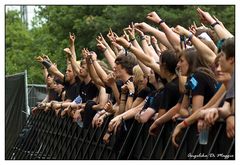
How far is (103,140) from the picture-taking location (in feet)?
36.4

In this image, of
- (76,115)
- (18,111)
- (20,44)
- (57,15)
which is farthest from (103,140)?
(20,44)

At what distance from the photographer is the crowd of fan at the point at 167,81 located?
7.60 metres

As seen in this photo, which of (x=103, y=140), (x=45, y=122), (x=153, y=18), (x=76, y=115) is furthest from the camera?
(x=45, y=122)

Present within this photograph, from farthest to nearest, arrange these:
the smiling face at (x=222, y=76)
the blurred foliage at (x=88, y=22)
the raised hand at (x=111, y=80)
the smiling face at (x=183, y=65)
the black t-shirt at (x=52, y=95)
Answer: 1. the blurred foliage at (x=88, y=22)
2. the black t-shirt at (x=52, y=95)
3. the raised hand at (x=111, y=80)
4. the smiling face at (x=183, y=65)
5. the smiling face at (x=222, y=76)

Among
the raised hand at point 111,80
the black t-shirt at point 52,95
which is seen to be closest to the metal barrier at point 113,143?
the black t-shirt at point 52,95

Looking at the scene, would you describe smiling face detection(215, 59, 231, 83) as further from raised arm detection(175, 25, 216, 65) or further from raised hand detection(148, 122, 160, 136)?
raised hand detection(148, 122, 160, 136)

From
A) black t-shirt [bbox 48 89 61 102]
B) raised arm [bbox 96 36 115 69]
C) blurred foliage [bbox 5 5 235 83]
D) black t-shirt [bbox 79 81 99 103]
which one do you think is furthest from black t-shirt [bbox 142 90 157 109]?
blurred foliage [bbox 5 5 235 83]

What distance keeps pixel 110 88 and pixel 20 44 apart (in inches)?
1692

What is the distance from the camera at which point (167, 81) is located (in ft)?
30.5

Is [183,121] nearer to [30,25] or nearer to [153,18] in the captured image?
[153,18]

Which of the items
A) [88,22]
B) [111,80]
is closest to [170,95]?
[111,80]

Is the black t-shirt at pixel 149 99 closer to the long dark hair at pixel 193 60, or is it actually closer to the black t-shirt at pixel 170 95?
the black t-shirt at pixel 170 95

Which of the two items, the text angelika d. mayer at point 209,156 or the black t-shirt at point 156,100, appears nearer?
the text angelika d. mayer at point 209,156

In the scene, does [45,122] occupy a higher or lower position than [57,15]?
lower
